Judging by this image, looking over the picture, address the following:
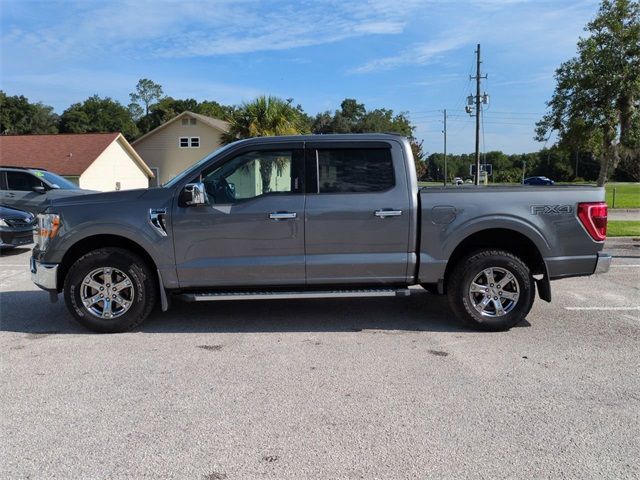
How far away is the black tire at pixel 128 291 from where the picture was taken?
5.32 metres

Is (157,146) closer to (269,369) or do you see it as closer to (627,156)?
(627,156)

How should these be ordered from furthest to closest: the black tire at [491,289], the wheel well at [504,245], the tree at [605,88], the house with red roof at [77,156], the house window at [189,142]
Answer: the house window at [189,142], the house with red roof at [77,156], the tree at [605,88], the wheel well at [504,245], the black tire at [491,289]

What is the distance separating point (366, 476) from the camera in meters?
2.86

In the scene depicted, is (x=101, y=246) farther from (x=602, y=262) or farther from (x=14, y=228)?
(x=14, y=228)

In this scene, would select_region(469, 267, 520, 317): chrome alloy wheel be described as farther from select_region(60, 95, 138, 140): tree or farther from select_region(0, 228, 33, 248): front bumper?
select_region(60, 95, 138, 140): tree

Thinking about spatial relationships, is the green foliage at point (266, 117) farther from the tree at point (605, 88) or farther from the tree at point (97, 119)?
the tree at point (97, 119)

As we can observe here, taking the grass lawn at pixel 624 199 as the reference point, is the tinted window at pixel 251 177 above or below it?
above

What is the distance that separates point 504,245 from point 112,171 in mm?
30112

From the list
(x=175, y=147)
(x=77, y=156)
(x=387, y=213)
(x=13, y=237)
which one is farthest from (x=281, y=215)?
(x=175, y=147)

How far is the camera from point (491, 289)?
17.9 feet

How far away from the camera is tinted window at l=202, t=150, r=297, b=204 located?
539 cm

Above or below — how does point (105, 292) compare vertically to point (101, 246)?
below

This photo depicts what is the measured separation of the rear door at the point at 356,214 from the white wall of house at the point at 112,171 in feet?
84.5

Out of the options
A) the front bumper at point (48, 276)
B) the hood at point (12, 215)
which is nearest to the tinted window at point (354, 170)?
the front bumper at point (48, 276)
